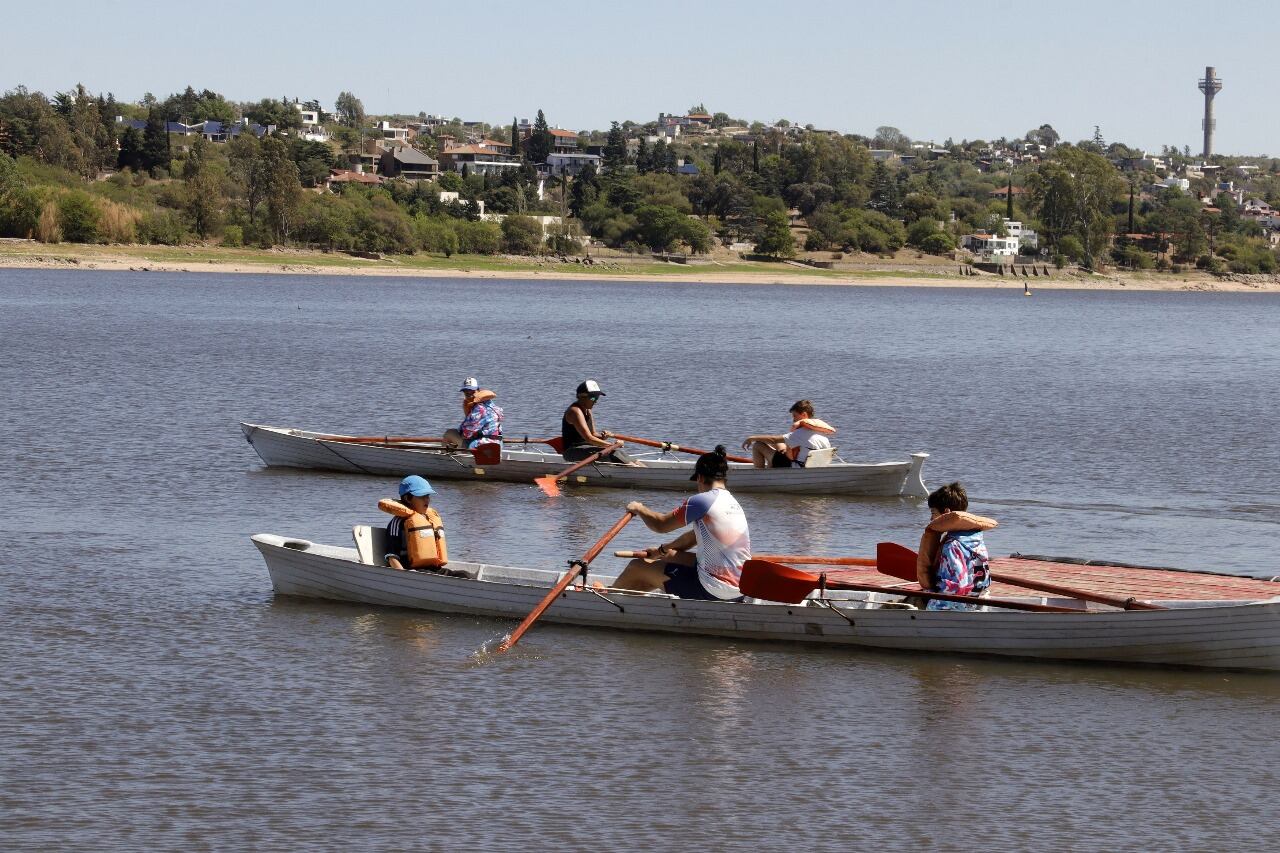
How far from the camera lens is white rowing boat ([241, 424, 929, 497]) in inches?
1141

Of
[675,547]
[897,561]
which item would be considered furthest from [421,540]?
[897,561]

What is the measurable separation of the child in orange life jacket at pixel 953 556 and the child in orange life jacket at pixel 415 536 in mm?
5388

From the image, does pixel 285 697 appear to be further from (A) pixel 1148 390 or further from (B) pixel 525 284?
(B) pixel 525 284

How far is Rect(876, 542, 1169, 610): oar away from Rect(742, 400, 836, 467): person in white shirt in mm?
9764

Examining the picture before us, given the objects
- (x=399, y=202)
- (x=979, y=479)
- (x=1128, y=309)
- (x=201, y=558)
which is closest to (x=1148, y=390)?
(x=979, y=479)

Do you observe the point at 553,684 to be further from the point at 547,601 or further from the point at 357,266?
the point at 357,266

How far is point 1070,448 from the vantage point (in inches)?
1572

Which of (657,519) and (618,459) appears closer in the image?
(657,519)

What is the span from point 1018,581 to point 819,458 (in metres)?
10.9

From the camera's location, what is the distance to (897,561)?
60.5 feet

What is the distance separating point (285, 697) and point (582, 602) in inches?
143

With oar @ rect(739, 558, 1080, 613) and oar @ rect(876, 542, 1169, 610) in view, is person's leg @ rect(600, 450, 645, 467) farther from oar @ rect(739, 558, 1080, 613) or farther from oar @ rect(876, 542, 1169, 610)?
oar @ rect(739, 558, 1080, 613)

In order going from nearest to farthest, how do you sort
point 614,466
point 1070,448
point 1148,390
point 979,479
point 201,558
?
point 201,558 → point 614,466 → point 979,479 → point 1070,448 → point 1148,390

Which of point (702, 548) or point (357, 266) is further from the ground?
point (702, 548)
